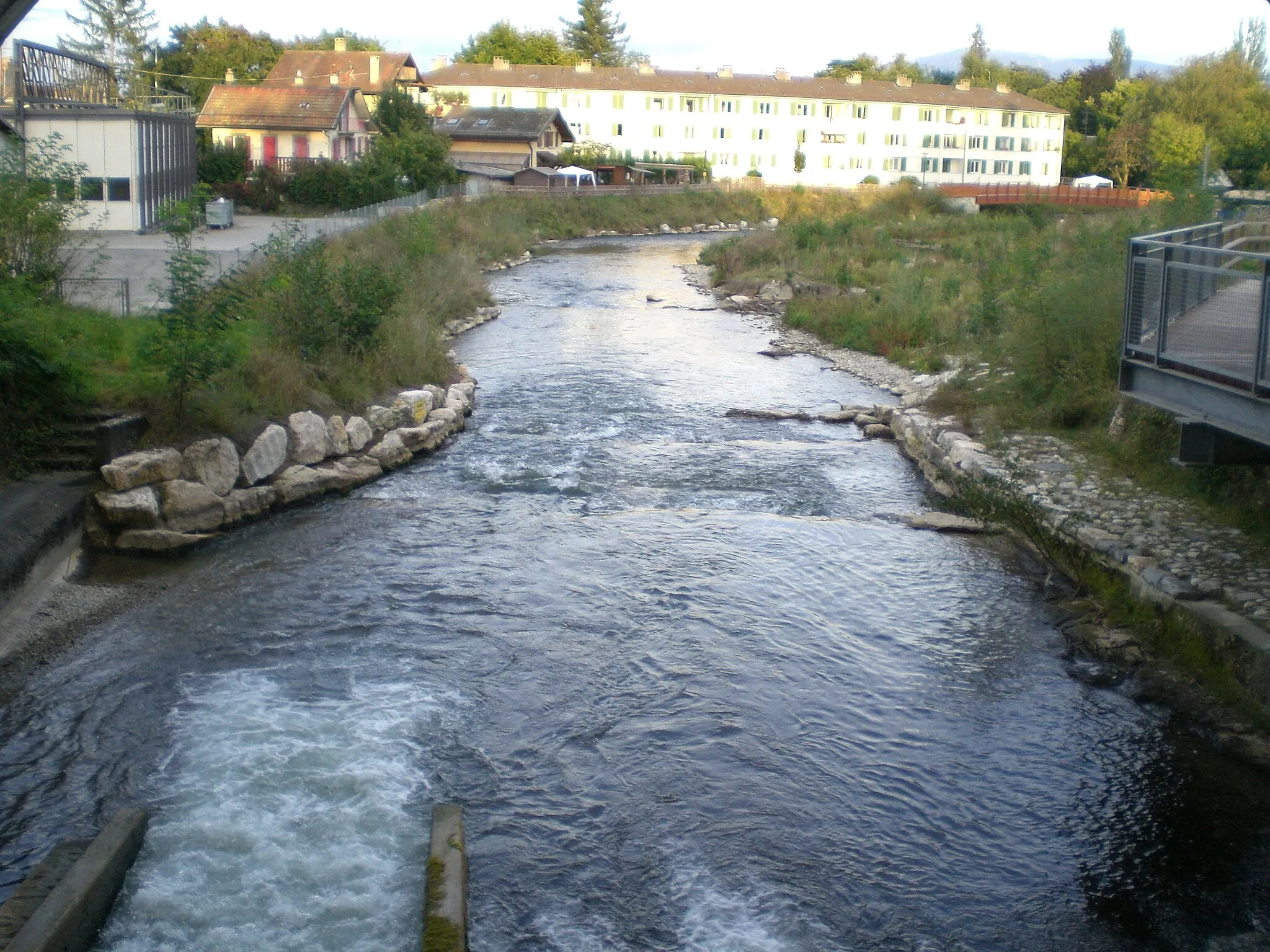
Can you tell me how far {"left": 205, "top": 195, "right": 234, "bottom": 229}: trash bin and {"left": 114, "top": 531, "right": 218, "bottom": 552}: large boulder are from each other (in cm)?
2377

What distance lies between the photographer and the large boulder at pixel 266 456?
13.6 m

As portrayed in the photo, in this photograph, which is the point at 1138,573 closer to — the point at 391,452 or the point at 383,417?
the point at 391,452

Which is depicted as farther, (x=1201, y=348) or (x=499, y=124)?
(x=499, y=124)

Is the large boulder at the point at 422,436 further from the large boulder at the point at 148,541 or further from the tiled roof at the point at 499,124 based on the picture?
the tiled roof at the point at 499,124

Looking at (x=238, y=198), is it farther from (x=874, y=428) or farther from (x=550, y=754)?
(x=550, y=754)

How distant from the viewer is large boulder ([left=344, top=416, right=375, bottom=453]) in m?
15.4

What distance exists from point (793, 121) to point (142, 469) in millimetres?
77772

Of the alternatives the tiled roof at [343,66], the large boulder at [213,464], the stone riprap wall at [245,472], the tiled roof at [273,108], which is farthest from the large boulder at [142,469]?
the tiled roof at [343,66]

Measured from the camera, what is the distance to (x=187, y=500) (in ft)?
41.4

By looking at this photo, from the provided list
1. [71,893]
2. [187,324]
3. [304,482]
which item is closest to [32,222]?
[187,324]

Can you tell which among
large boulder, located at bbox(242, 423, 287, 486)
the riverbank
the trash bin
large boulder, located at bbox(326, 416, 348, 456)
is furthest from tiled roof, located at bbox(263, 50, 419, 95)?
the riverbank

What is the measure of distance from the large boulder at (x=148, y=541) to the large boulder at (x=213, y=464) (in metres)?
1.00

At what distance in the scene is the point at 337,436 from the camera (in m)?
15.1

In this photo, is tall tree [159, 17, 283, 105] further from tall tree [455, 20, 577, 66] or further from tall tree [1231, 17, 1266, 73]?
tall tree [1231, 17, 1266, 73]
